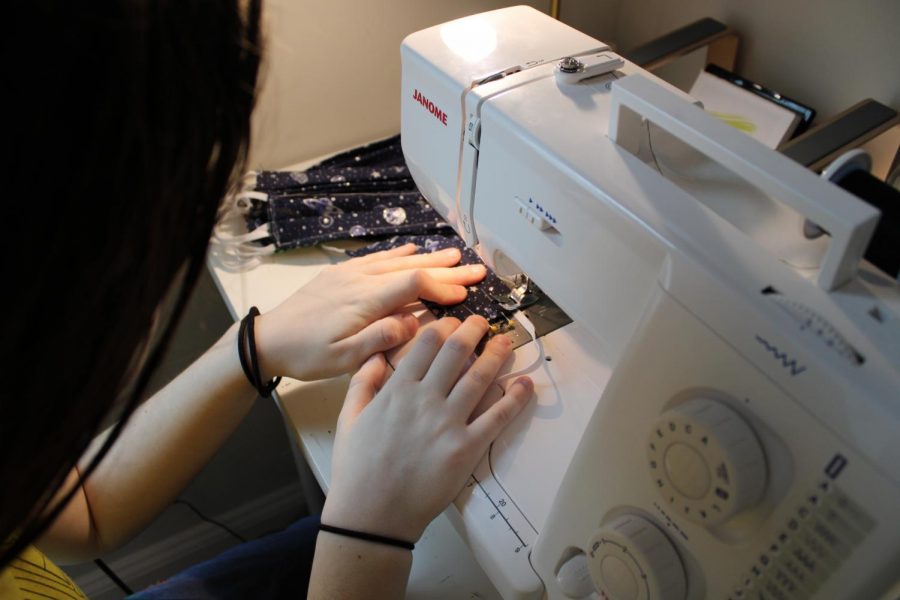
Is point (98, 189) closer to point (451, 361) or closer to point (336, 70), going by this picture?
point (451, 361)

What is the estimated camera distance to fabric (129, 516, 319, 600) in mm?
840

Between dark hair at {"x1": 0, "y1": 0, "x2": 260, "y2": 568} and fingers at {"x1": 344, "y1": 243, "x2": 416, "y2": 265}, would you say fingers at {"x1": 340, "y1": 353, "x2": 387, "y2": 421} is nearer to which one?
fingers at {"x1": 344, "y1": 243, "x2": 416, "y2": 265}

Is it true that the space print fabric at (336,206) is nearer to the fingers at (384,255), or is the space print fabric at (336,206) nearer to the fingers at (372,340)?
the fingers at (384,255)

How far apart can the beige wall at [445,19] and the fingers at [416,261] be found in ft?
0.79

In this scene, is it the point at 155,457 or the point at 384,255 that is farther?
the point at 384,255

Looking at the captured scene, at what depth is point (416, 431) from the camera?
2.23 ft

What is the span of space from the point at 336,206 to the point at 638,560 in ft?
2.50

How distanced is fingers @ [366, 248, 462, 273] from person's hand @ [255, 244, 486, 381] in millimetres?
20

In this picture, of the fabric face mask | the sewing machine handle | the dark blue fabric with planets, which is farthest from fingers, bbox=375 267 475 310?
the sewing machine handle

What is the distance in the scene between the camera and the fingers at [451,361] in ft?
2.34

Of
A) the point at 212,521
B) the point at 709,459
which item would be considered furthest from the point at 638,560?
the point at 212,521

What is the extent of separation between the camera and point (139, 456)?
0.79 m

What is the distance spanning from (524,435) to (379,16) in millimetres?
806

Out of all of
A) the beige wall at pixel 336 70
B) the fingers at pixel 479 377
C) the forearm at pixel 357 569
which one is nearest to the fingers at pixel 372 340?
the fingers at pixel 479 377
